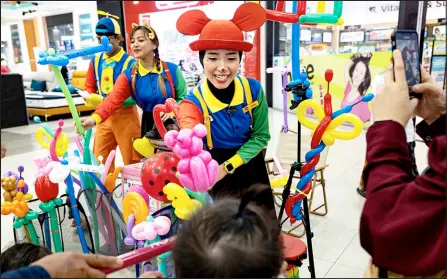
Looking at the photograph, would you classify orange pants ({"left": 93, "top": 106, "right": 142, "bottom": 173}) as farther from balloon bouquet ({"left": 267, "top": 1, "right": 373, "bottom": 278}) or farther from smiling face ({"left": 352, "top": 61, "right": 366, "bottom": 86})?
smiling face ({"left": 352, "top": 61, "right": 366, "bottom": 86})

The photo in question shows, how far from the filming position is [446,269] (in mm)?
528

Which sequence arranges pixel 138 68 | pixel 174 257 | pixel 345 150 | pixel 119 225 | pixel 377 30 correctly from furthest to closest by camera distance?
A: pixel 377 30, pixel 345 150, pixel 138 68, pixel 119 225, pixel 174 257

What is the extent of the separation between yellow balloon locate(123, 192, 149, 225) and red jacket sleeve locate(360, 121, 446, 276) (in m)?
0.86

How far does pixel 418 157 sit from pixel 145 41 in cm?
165

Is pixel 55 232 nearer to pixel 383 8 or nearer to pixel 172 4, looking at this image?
pixel 172 4

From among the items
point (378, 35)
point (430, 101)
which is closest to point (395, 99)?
point (430, 101)

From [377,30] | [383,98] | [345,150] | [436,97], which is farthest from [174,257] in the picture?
[377,30]

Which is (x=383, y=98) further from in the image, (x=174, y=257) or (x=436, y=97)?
(x=174, y=257)

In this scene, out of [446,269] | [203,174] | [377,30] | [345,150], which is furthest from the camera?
[377,30]

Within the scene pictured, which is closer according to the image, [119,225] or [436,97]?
[436,97]

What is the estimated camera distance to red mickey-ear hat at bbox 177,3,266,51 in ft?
4.15

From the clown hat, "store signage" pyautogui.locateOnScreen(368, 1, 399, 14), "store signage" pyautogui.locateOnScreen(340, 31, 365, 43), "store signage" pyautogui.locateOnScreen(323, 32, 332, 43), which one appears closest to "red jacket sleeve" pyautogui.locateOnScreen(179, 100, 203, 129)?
the clown hat

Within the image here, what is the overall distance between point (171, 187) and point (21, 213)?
779 mm

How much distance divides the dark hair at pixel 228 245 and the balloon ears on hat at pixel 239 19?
87cm
